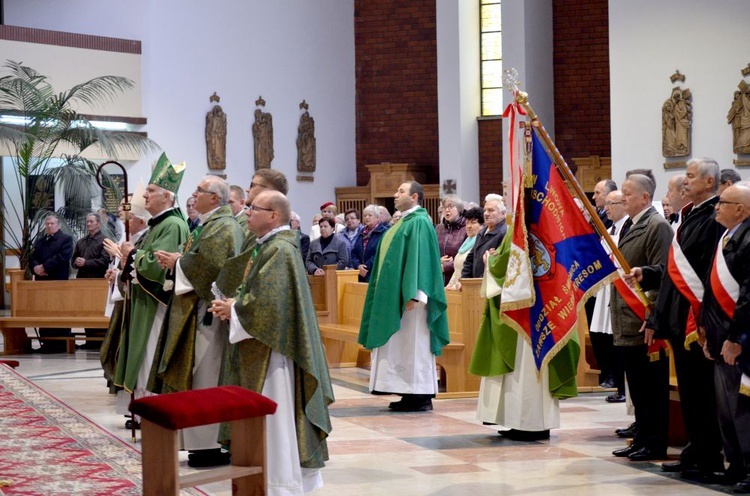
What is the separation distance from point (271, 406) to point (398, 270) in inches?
148

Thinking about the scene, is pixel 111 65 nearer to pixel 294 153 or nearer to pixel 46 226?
pixel 294 153

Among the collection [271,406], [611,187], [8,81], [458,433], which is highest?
[8,81]

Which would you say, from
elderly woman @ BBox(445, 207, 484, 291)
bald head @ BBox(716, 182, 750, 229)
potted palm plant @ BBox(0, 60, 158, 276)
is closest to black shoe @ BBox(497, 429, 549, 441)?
bald head @ BBox(716, 182, 750, 229)

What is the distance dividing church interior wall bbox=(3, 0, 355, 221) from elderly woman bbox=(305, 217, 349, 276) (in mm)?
6394

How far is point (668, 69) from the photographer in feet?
49.4

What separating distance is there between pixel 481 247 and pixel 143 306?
2771mm

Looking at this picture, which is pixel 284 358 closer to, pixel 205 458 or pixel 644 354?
pixel 205 458

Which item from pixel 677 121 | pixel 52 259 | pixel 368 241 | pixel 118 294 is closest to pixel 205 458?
pixel 118 294

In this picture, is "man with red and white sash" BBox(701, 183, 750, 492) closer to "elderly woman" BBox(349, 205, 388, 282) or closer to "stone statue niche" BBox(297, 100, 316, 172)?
"elderly woman" BBox(349, 205, 388, 282)

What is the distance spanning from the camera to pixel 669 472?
592 centimetres

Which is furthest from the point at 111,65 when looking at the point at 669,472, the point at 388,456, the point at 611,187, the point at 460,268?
the point at 669,472

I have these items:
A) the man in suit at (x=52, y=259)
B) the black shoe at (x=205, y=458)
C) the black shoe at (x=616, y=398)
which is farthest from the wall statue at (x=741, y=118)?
the black shoe at (x=205, y=458)

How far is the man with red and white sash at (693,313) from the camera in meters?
5.65

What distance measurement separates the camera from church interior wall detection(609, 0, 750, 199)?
1450cm
